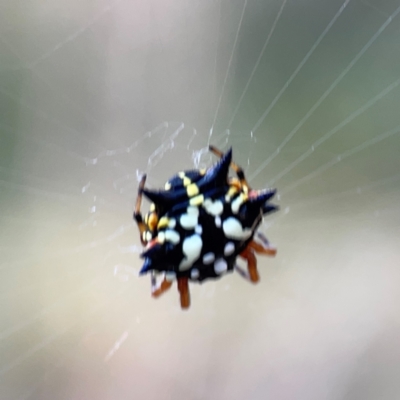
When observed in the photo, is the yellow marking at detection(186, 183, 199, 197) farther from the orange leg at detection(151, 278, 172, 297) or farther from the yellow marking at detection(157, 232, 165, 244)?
the orange leg at detection(151, 278, 172, 297)

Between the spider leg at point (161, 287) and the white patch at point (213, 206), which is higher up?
the white patch at point (213, 206)

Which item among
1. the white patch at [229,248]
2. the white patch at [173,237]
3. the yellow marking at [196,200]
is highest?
the yellow marking at [196,200]

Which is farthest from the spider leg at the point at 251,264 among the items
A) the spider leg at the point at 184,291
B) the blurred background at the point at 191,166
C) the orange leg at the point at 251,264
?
the blurred background at the point at 191,166

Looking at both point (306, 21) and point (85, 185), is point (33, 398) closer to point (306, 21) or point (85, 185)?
point (85, 185)

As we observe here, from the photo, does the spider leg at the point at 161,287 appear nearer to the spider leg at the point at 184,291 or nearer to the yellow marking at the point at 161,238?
the spider leg at the point at 184,291

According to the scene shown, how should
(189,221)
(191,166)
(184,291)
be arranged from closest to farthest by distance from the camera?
(189,221) < (184,291) < (191,166)

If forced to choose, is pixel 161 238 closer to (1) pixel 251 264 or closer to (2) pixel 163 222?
(2) pixel 163 222

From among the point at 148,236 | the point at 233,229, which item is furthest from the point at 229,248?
the point at 148,236
